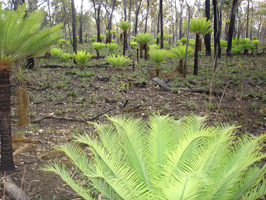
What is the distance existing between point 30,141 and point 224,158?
114 inches

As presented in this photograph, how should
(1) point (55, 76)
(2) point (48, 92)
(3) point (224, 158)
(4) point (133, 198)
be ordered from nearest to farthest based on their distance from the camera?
1. (4) point (133, 198)
2. (3) point (224, 158)
3. (2) point (48, 92)
4. (1) point (55, 76)

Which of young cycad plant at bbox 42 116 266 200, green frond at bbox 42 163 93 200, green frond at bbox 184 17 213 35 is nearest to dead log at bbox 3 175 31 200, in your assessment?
young cycad plant at bbox 42 116 266 200

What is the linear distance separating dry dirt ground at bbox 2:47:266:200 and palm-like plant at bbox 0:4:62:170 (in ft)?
1.89

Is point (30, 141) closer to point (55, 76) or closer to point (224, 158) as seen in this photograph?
point (224, 158)

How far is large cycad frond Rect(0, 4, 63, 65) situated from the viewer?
180 centimetres

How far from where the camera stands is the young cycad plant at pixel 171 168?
107 cm

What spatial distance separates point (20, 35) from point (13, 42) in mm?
99

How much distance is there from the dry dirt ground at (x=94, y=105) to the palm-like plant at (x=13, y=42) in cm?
58

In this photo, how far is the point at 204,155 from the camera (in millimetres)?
1261

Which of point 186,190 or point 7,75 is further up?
point 7,75

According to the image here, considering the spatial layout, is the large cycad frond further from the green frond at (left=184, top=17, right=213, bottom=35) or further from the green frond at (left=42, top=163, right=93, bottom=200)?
the green frond at (left=184, top=17, right=213, bottom=35)

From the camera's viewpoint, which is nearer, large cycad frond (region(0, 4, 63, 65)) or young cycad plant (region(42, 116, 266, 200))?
young cycad plant (region(42, 116, 266, 200))

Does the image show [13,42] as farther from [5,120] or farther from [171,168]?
[171,168]

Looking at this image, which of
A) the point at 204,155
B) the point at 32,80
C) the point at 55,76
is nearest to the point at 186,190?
the point at 204,155
